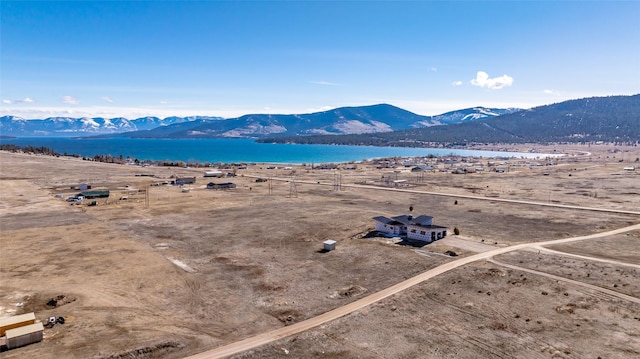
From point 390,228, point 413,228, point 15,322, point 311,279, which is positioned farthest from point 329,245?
point 15,322

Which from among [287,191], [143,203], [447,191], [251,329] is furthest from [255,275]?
[447,191]

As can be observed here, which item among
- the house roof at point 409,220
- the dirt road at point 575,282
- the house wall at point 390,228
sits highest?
the house roof at point 409,220

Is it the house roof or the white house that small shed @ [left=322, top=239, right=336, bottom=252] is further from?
the house roof

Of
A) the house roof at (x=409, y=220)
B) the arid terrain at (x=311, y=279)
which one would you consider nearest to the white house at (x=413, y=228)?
the house roof at (x=409, y=220)

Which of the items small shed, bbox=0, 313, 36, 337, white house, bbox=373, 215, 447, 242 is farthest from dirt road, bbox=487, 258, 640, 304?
small shed, bbox=0, 313, 36, 337

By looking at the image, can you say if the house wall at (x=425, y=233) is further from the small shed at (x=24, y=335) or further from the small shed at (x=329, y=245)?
the small shed at (x=24, y=335)
